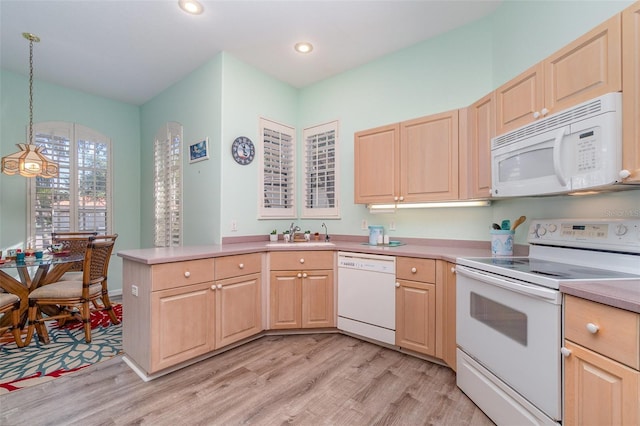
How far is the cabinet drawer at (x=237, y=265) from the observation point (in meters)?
2.44

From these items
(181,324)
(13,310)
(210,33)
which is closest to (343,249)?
(181,324)

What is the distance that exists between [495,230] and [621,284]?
95 centimetres

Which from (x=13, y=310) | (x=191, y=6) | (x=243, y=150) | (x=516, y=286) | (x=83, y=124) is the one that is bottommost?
(x=13, y=310)

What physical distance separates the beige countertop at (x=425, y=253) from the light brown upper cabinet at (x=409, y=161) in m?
0.50

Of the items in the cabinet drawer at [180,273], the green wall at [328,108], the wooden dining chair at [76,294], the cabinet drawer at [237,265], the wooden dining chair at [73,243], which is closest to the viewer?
the cabinet drawer at [180,273]

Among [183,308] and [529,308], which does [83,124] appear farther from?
[529,308]

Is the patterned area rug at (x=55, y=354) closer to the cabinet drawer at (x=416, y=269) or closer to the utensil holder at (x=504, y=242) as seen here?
the cabinet drawer at (x=416, y=269)

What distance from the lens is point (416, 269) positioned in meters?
2.34

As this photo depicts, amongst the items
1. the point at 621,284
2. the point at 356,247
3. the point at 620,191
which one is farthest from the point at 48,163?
the point at 620,191

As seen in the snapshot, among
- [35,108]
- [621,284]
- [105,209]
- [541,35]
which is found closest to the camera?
[621,284]

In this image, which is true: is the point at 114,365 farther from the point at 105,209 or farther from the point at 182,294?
the point at 105,209

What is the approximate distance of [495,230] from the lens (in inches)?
84.9

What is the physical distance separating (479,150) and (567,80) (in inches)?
28.5

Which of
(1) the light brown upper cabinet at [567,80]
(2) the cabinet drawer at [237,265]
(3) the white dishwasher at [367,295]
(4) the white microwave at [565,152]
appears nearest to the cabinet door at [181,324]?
(2) the cabinet drawer at [237,265]
